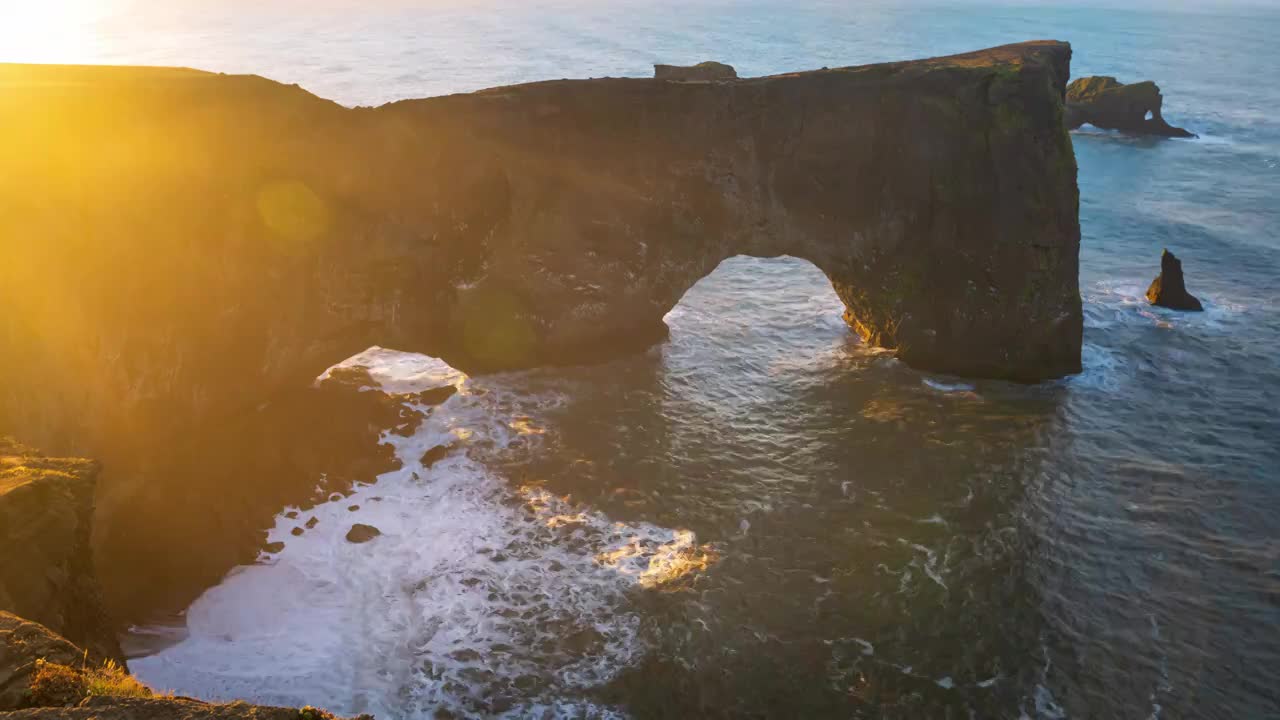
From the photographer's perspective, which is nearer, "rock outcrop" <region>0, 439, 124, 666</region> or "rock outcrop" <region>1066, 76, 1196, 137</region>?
"rock outcrop" <region>0, 439, 124, 666</region>

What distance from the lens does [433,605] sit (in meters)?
21.5

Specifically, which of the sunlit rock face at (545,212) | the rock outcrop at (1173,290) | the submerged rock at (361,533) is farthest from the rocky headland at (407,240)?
the rock outcrop at (1173,290)

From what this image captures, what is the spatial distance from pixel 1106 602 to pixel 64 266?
90.4 ft

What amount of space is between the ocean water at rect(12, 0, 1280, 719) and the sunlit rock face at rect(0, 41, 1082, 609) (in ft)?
9.21

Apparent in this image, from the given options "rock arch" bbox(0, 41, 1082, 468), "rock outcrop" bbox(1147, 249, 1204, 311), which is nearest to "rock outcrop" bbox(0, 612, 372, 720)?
"rock arch" bbox(0, 41, 1082, 468)

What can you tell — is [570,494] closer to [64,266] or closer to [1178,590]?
[64,266]

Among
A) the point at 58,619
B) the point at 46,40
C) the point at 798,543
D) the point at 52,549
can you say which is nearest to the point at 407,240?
the point at 798,543

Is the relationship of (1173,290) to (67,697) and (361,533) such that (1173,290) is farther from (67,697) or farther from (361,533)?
(67,697)

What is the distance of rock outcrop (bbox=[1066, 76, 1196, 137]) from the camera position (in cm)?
7931

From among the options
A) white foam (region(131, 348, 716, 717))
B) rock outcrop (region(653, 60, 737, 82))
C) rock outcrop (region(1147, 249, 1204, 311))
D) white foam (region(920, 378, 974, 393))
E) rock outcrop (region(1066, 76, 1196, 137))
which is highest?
rock outcrop (region(653, 60, 737, 82))

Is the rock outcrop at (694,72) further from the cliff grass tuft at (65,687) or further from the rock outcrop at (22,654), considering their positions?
the cliff grass tuft at (65,687)

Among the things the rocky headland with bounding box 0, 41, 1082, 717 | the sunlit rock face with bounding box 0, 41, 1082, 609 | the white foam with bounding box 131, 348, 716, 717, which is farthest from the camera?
the sunlit rock face with bounding box 0, 41, 1082, 609

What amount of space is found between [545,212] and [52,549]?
21.1 meters

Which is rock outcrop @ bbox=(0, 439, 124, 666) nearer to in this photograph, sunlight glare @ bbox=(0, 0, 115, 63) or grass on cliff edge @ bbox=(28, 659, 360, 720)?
grass on cliff edge @ bbox=(28, 659, 360, 720)
